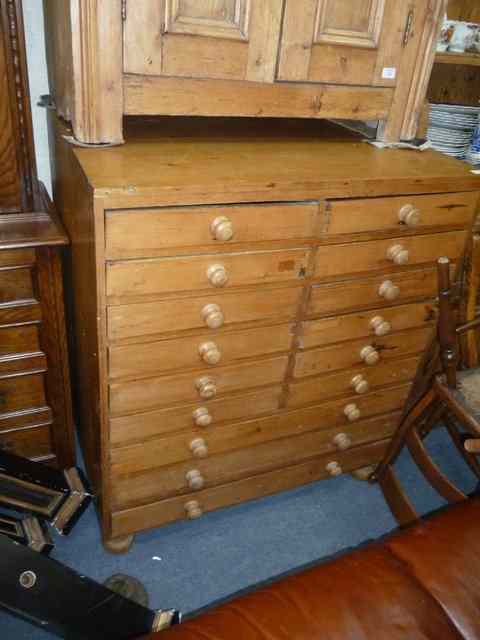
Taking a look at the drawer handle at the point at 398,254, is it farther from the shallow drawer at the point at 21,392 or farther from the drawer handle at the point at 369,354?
the shallow drawer at the point at 21,392

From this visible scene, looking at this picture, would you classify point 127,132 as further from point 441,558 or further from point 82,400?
point 441,558

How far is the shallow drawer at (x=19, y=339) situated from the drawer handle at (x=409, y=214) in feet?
3.34

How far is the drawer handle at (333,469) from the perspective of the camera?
174cm

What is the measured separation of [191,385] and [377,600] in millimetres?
646

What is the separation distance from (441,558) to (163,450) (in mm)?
742

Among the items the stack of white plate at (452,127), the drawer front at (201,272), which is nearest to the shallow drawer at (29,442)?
the drawer front at (201,272)

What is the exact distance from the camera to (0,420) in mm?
1472

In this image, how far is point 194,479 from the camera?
1464mm

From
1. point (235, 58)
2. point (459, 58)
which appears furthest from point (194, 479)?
point (459, 58)

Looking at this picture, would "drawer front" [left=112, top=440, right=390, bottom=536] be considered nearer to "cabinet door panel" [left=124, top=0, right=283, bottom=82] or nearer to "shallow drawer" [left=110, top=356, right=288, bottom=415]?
"shallow drawer" [left=110, top=356, right=288, bottom=415]

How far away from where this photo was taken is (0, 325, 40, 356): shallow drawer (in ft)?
4.42

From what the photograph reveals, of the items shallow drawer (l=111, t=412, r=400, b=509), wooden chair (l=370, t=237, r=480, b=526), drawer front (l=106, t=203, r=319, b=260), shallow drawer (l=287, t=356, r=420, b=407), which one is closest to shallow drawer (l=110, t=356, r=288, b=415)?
shallow drawer (l=287, t=356, r=420, b=407)

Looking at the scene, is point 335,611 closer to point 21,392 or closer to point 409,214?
point 409,214

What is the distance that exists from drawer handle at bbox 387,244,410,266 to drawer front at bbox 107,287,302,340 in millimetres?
270
